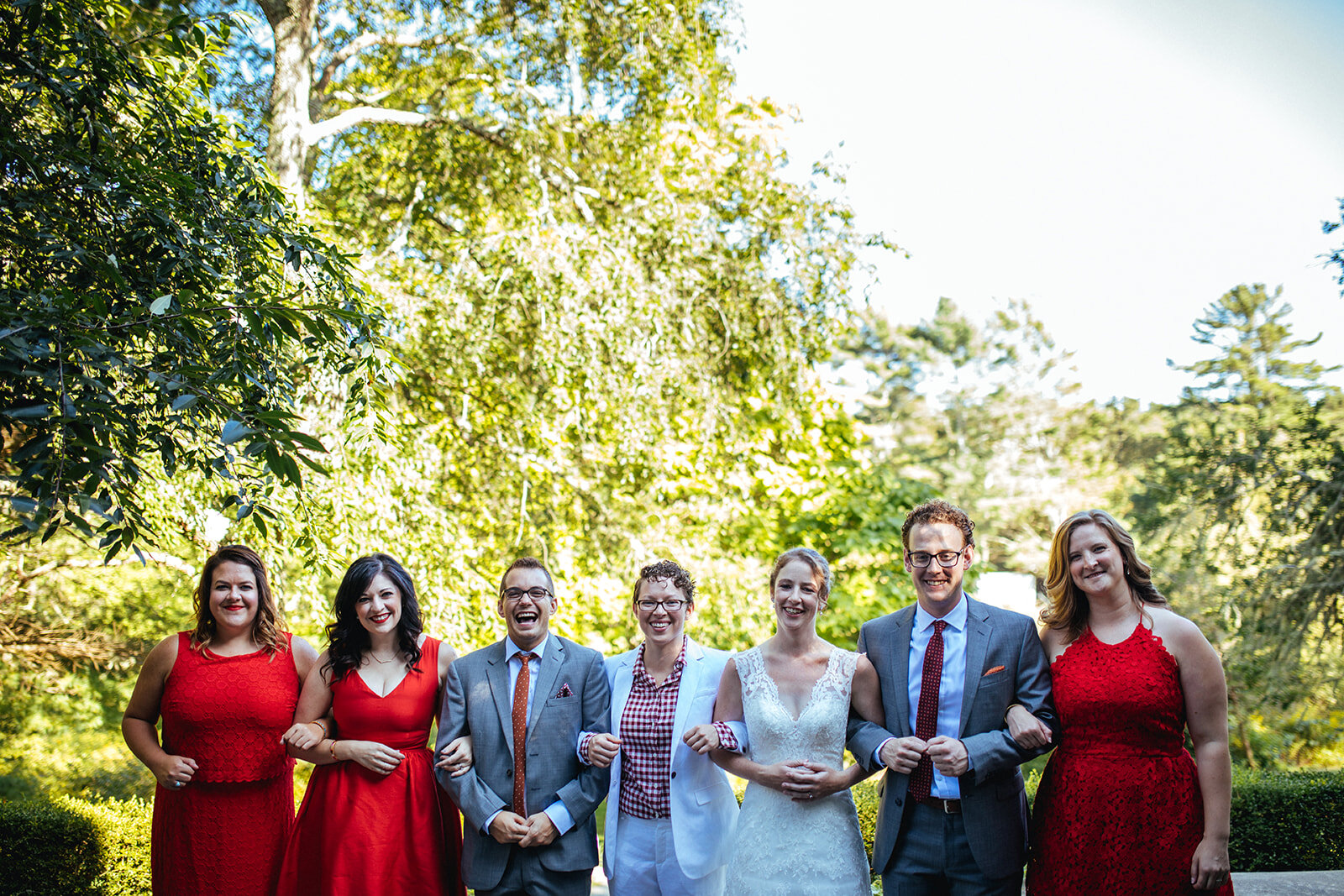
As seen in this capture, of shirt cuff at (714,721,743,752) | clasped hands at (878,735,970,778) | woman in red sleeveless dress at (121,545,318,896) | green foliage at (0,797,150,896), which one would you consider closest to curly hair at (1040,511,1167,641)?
clasped hands at (878,735,970,778)

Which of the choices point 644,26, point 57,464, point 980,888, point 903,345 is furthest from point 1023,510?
point 57,464

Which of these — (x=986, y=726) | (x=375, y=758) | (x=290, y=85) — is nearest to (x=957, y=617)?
(x=986, y=726)

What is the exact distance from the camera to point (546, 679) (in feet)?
11.6

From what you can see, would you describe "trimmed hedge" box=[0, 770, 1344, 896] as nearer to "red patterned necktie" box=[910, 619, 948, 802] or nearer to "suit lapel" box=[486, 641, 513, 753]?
"red patterned necktie" box=[910, 619, 948, 802]

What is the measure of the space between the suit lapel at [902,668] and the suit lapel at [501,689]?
4.73 ft

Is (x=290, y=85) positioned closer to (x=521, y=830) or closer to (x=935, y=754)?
(x=521, y=830)

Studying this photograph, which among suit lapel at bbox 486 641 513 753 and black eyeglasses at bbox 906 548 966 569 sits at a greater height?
black eyeglasses at bbox 906 548 966 569

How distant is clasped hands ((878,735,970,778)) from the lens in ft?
9.78

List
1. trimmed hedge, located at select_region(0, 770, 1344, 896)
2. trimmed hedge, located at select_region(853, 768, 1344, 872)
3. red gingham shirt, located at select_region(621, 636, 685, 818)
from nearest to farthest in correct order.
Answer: red gingham shirt, located at select_region(621, 636, 685, 818) → trimmed hedge, located at select_region(0, 770, 1344, 896) → trimmed hedge, located at select_region(853, 768, 1344, 872)

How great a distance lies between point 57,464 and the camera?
2336mm

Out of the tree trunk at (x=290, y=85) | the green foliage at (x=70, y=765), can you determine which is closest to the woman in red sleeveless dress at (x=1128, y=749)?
the tree trunk at (x=290, y=85)

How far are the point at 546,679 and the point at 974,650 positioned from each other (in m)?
1.62

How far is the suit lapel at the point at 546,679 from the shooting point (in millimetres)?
3477

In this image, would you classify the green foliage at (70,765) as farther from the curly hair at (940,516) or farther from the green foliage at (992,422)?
the green foliage at (992,422)
